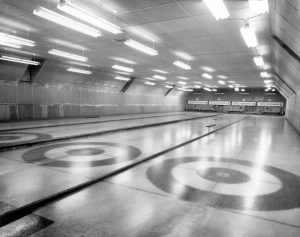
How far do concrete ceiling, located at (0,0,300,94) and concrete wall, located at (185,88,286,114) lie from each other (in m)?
26.8

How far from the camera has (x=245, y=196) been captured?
12.5ft

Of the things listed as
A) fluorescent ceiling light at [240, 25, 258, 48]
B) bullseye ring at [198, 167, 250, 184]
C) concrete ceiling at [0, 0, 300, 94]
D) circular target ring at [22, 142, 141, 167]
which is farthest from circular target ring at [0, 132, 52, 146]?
→ fluorescent ceiling light at [240, 25, 258, 48]

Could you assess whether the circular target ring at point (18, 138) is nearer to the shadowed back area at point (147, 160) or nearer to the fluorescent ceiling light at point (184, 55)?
the shadowed back area at point (147, 160)

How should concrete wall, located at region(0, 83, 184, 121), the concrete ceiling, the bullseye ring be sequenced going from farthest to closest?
concrete wall, located at region(0, 83, 184, 121)
the concrete ceiling
the bullseye ring

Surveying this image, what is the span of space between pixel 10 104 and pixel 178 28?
12.7 m

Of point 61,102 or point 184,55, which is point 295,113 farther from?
point 61,102

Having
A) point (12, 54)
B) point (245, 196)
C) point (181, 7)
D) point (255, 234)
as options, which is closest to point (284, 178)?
point (245, 196)

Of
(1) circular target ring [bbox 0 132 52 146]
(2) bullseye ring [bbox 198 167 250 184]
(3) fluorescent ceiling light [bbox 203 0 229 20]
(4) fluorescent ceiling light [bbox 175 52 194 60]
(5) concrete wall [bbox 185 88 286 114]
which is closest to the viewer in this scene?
(2) bullseye ring [bbox 198 167 250 184]

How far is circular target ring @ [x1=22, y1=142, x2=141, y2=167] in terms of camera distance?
5.67 metres

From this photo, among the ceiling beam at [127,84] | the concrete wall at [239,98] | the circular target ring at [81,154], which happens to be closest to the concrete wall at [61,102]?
the ceiling beam at [127,84]

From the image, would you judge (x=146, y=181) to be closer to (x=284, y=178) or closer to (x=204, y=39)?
(x=284, y=178)

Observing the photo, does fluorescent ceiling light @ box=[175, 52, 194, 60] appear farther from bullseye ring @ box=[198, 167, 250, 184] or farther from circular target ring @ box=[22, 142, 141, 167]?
bullseye ring @ box=[198, 167, 250, 184]

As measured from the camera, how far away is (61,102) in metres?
18.0

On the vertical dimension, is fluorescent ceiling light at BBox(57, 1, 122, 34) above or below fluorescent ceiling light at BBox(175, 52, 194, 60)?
below
